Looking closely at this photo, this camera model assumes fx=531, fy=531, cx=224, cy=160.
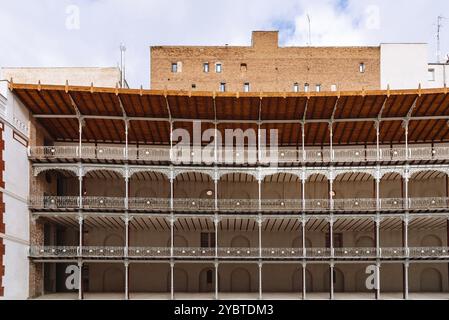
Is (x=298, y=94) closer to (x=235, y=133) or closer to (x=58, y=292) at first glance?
(x=235, y=133)

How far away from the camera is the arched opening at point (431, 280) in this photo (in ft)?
141

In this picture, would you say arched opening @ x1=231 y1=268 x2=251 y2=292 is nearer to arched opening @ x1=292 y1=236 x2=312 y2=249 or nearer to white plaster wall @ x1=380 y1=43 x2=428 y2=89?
arched opening @ x1=292 y1=236 x2=312 y2=249

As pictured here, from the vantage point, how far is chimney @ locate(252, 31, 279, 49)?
168ft

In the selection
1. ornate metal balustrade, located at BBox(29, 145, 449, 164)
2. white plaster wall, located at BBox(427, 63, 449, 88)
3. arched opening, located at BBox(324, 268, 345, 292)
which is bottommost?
arched opening, located at BBox(324, 268, 345, 292)

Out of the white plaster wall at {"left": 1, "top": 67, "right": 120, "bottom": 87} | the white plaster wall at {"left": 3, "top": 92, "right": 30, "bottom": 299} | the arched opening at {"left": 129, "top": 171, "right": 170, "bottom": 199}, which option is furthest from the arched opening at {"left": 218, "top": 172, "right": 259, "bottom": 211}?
the white plaster wall at {"left": 3, "top": 92, "right": 30, "bottom": 299}

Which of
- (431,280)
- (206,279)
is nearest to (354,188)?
(431,280)

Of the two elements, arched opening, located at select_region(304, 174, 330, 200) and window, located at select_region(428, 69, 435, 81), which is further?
window, located at select_region(428, 69, 435, 81)

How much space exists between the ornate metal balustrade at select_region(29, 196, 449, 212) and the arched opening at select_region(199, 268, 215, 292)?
538 cm

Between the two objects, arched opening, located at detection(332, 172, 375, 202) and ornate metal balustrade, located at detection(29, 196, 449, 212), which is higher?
arched opening, located at detection(332, 172, 375, 202)

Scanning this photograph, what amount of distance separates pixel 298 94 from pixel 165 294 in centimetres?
1809

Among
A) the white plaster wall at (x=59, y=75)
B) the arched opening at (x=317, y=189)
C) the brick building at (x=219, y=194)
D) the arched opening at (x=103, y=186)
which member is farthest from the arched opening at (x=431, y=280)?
the white plaster wall at (x=59, y=75)

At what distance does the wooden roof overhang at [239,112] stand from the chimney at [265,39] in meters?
13.4

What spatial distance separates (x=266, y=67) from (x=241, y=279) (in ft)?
67.4

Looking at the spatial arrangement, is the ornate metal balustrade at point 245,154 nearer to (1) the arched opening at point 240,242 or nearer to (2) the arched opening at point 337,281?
(1) the arched opening at point 240,242
